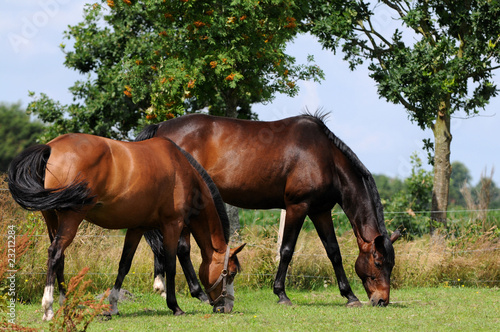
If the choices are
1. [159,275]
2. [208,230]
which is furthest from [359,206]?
[159,275]

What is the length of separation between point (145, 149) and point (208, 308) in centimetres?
239

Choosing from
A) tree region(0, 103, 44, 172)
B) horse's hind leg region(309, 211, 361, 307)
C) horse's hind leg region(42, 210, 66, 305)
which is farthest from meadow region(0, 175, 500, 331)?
tree region(0, 103, 44, 172)

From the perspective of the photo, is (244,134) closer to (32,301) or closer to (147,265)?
(147,265)

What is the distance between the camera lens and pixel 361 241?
8766 millimetres

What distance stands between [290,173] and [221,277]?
2.23 meters

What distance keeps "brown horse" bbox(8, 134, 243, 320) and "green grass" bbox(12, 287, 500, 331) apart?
1.64 ft

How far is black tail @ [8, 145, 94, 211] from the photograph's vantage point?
20.3 ft

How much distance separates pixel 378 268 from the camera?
27.9 ft

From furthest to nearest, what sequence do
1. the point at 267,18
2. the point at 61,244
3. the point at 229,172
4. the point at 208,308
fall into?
the point at 267,18 → the point at 229,172 → the point at 208,308 → the point at 61,244

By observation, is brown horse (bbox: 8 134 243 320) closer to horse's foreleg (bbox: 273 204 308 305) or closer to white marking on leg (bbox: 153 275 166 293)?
horse's foreleg (bbox: 273 204 308 305)

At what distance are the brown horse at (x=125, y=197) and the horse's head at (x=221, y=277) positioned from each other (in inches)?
0.5

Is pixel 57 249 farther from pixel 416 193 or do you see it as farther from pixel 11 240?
pixel 416 193

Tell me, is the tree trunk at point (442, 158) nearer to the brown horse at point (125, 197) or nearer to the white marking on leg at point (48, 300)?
the brown horse at point (125, 197)

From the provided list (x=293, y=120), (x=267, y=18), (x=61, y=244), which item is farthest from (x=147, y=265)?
(x=267, y=18)
